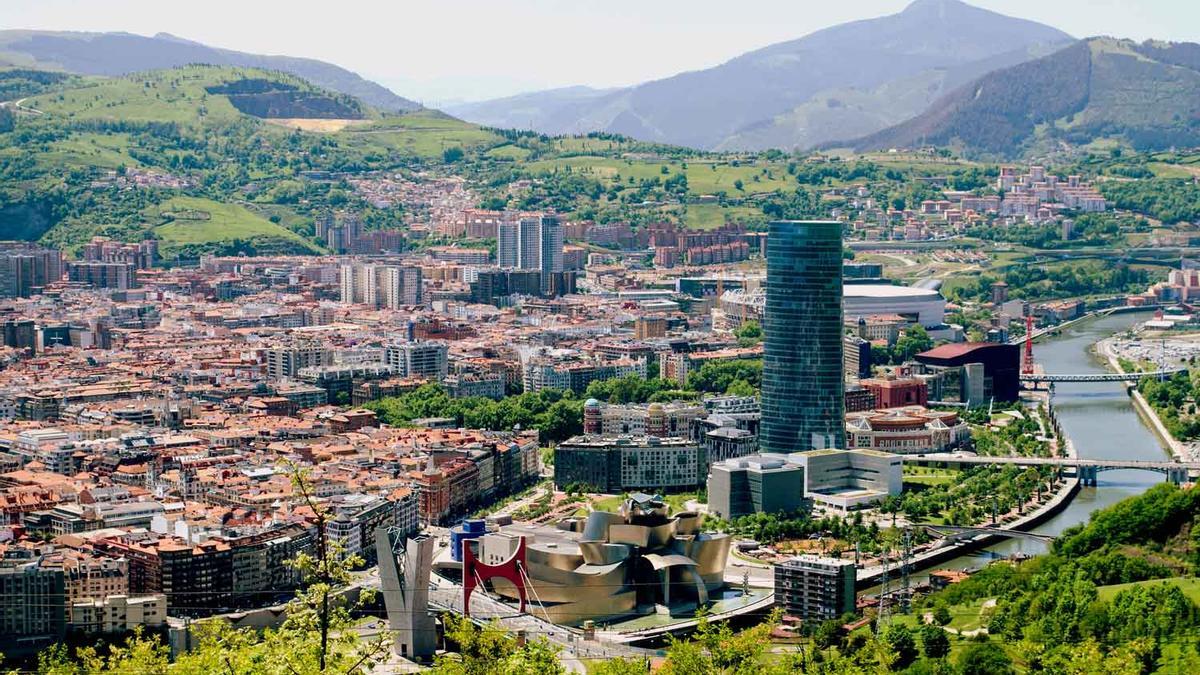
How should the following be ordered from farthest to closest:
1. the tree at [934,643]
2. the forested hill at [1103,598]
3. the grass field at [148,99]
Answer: the grass field at [148,99] → the tree at [934,643] → the forested hill at [1103,598]

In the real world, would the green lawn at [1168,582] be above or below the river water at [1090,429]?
above

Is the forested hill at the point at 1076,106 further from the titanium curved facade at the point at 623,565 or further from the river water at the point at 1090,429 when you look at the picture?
the titanium curved facade at the point at 623,565

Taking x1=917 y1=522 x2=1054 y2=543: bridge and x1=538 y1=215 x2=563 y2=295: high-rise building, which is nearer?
x1=917 y1=522 x2=1054 y2=543: bridge

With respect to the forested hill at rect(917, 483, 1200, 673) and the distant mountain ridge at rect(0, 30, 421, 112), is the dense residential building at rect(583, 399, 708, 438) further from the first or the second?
the distant mountain ridge at rect(0, 30, 421, 112)

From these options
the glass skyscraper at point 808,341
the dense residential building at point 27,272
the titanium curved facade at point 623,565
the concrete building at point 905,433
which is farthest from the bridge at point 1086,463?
the dense residential building at point 27,272

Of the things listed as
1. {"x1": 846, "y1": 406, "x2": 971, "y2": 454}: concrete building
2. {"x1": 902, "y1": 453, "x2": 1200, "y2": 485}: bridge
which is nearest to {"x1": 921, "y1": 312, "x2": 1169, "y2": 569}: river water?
{"x1": 902, "y1": 453, "x2": 1200, "y2": 485}: bridge

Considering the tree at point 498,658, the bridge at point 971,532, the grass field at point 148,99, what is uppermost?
the grass field at point 148,99

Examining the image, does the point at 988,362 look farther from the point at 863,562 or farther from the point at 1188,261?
the point at 1188,261
